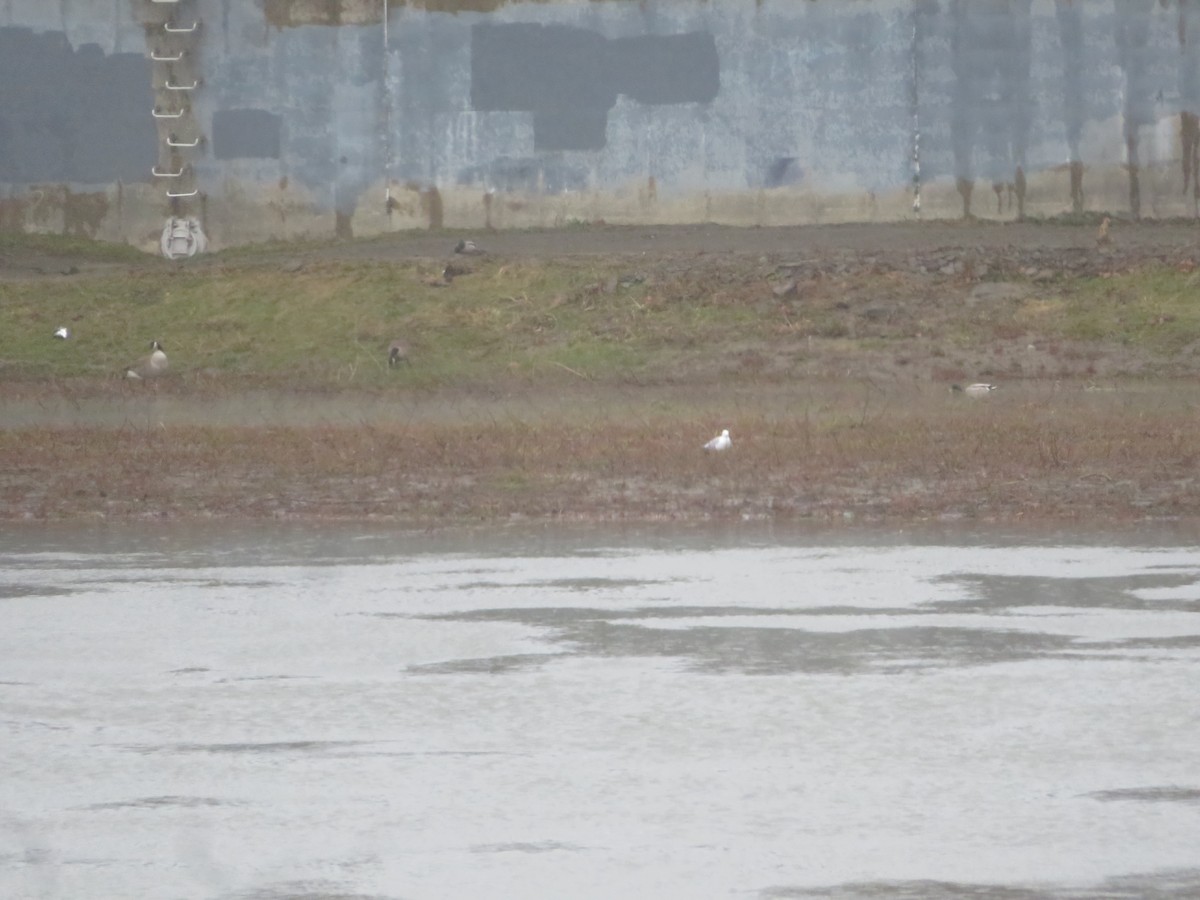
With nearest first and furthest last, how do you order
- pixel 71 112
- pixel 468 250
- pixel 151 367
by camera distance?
pixel 151 367 → pixel 468 250 → pixel 71 112

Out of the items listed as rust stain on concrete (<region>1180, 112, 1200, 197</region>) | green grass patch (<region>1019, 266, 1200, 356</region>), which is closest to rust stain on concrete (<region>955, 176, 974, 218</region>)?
rust stain on concrete (<region>1180, 112, 1200, 197</region>)

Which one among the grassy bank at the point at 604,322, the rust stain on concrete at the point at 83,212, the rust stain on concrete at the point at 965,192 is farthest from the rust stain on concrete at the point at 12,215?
the rust stain on concrete at the point at 965,192

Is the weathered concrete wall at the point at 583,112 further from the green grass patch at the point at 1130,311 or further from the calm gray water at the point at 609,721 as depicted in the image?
the calm gray water at the point at 609,721

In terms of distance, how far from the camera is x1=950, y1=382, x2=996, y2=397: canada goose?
56.1 feet

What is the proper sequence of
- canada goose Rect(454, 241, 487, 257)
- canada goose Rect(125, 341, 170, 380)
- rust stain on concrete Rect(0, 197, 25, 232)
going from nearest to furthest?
1. canada goose Rect(125, 341, 170, 380)
2. canada goose Rect(454, 241, 487, 257)
3. rust stain on concrete Rect(0, 197, 25, 232)

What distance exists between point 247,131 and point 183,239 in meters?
1.45

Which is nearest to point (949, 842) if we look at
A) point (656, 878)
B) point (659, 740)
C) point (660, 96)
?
point (656, 878)

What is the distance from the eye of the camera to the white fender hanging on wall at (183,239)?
79.6 feet

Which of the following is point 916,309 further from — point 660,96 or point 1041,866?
point 1041,866

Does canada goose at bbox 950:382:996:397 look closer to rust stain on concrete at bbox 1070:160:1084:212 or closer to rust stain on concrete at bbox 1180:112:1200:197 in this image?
rust stain on concrete at bbox 1070:160:1084:212

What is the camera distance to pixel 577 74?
2388 cm

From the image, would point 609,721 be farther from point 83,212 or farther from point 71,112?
point 71,112

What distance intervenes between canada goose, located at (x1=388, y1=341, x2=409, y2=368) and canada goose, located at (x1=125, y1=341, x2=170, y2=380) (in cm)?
211

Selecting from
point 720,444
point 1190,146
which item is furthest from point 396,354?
point 1190,146
